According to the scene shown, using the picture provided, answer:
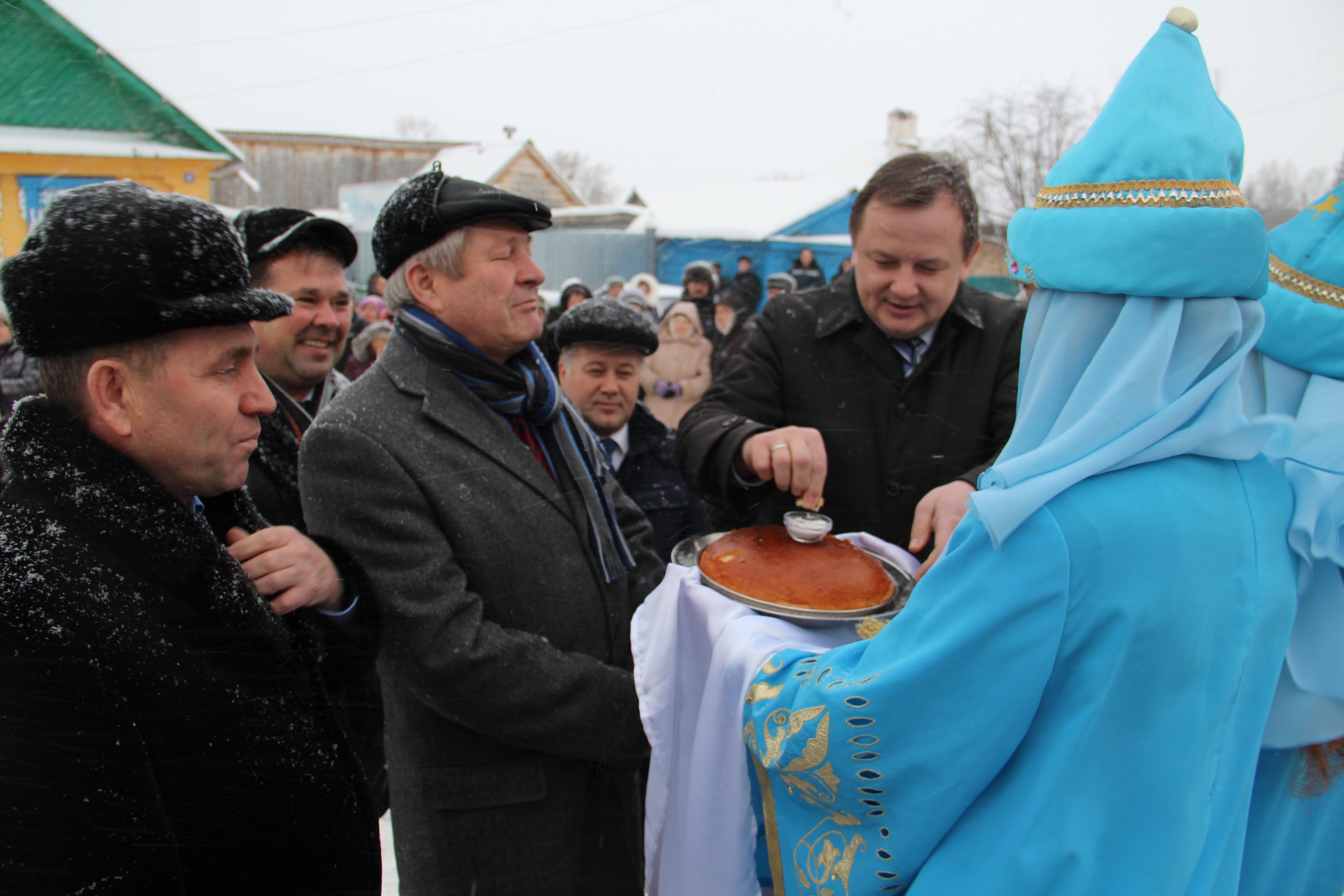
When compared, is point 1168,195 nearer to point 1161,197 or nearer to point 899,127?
point 1161,197

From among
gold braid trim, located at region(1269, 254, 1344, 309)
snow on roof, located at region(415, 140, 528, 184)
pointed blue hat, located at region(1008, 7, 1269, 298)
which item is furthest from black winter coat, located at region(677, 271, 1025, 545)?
snow on roof, located at region(415, 140, 528, 184)

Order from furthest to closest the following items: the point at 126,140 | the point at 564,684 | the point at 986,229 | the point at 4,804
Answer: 1. the point at 986,229
2. the point at 126,140
3. the point at 564,684
4. the point at 4,804

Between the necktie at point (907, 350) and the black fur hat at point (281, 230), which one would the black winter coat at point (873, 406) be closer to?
the necktie at point (907, 350)

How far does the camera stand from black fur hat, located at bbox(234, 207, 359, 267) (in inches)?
105

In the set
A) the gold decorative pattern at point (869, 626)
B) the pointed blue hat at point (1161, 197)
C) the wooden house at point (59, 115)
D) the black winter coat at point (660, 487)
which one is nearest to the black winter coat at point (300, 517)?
the wooden house at point (59, 115)

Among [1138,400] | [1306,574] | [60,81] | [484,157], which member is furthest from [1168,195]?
[484,157]

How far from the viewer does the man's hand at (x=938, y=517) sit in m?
1.69

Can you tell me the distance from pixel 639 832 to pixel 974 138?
274 cm

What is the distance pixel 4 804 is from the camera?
3.22 ft

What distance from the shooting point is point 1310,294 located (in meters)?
1.27

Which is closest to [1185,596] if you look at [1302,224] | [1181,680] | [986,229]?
[1181,680]

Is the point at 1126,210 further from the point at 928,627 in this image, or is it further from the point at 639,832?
the point at 639,832

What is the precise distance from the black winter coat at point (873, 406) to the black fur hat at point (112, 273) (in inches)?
52.3

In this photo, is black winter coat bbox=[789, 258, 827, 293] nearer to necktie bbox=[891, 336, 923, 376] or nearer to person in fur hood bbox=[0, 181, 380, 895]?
necktie bbox=[891, 336, 923, 376]
